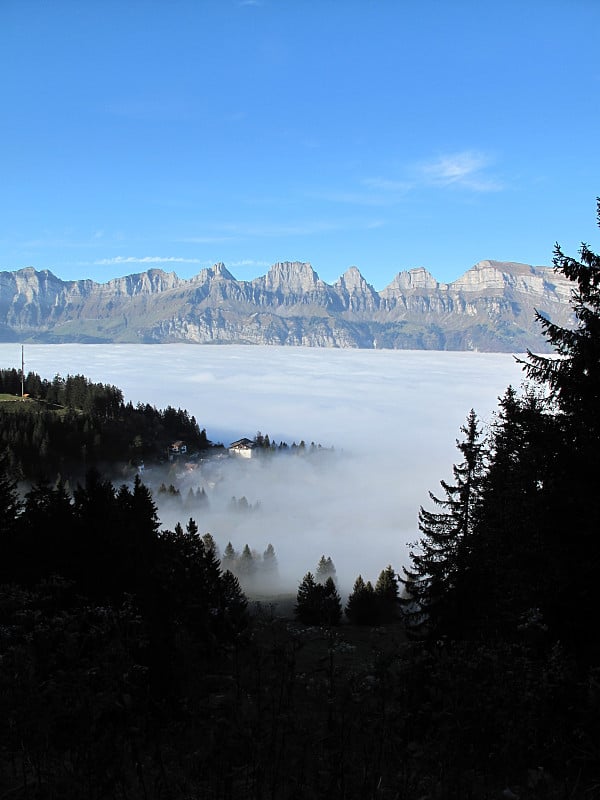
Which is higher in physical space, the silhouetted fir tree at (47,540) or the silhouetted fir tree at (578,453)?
the silhouetted fir tree at (578,453)

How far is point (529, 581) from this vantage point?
427 inches

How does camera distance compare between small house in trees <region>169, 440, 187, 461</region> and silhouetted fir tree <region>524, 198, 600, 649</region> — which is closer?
silhouetted fir tree <region>524, 198, 600, 649</region>

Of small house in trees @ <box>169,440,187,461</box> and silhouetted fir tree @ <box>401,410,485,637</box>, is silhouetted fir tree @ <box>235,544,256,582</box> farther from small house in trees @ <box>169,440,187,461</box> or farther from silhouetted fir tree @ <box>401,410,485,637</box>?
small house in trees @ <box>169,440,187,461</box>

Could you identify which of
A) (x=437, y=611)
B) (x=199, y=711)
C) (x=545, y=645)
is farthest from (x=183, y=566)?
(x=545, y=645)

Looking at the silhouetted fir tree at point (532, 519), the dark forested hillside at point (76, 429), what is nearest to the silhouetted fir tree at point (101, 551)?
the silhouetted fir tree at point (532, 519)

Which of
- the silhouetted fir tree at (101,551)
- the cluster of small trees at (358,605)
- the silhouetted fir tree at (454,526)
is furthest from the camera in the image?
A: the cluster of small trees at (358,605)

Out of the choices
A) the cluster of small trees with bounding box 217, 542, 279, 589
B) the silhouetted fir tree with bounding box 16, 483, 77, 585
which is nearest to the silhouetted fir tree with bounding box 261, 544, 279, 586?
the cluster of small trees with bounding box 217, 542, 279, 589

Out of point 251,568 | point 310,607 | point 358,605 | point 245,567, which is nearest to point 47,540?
point 310,607

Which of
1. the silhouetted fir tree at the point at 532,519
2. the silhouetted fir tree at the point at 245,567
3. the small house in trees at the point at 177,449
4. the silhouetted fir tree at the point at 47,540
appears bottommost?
the silhouetted fir tree at the point at 245,567

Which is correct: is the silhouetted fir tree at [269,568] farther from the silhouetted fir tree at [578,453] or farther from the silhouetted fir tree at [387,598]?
the silhouetted fir tree at [578,453]

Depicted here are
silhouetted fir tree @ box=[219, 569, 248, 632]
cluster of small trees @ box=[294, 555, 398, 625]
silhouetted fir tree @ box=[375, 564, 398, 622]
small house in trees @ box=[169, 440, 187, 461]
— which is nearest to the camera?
silhouetted fir tree @ box=[219, 569, 248, 632]

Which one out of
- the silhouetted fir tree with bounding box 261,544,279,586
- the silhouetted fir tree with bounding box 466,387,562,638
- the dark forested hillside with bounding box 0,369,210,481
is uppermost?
the silhouetted fir tree with bounding box 466,387,562,638

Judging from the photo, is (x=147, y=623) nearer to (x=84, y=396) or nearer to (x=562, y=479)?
(x=562, y=479)

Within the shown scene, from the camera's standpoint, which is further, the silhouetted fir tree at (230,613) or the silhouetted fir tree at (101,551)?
the silhouetted fir tree at (230,613)
